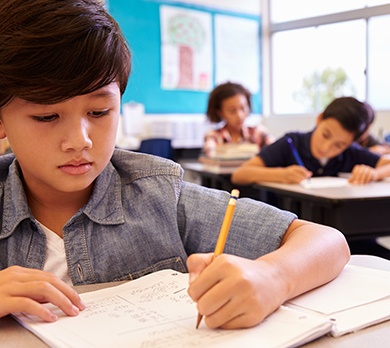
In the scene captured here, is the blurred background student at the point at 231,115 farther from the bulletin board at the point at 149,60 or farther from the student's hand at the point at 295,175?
the student's hand at the point at 295,175

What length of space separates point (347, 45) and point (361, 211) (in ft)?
13.4

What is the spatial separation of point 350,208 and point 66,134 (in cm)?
148

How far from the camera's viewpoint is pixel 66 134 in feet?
2.67

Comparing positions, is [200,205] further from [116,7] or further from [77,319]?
[116,7]

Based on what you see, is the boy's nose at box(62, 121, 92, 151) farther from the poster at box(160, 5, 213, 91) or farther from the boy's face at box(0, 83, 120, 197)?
the poster at box(160, 5, 213, 91)

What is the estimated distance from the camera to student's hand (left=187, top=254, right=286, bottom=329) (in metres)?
0.60

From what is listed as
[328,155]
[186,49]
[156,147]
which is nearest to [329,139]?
[328,155]

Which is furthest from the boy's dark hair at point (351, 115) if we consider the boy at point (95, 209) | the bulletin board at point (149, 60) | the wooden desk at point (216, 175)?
the bulletin board at point (149, 60)

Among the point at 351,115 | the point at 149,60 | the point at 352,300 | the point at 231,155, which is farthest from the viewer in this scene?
the point at 149,60

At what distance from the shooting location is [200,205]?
39.3 inches

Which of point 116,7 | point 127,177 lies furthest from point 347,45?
point 127,177

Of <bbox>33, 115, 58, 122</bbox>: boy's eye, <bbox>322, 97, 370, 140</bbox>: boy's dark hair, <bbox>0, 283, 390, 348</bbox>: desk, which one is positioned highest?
<bbox>33, 115, 58, 122</bbox>: boy's eye

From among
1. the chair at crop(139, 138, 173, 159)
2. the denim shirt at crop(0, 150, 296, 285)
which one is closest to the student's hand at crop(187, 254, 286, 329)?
the denim shirt at crop(0, 150, 296, 285)

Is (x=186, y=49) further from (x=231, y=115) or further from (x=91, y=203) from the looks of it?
(x=91, y=203)
